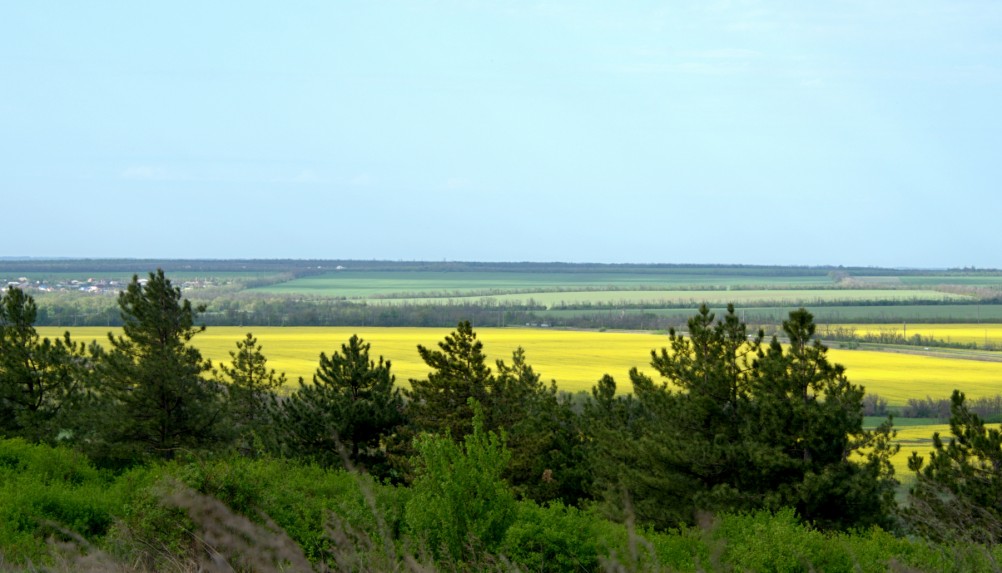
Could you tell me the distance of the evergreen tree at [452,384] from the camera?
3203 centimetres

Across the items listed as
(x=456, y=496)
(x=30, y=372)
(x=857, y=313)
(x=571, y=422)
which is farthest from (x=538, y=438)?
(x=857, y=313)

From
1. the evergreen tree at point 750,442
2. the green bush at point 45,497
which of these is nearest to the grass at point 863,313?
the evergreen tree at point 750,442

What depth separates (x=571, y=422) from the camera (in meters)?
33.6

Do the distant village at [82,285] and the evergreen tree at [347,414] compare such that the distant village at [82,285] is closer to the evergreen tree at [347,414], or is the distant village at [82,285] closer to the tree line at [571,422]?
the tree line at [571,422]

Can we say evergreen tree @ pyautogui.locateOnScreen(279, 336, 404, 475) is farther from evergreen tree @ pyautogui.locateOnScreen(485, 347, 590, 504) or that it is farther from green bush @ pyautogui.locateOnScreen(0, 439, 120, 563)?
green bush @ pyautogui.locateOnScreen(0, 439, 120, 563)

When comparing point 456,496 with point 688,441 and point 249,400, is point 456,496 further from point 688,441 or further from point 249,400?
point 249,400

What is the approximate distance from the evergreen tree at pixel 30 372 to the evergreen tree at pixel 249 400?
504 centimetres

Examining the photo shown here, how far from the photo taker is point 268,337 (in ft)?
318

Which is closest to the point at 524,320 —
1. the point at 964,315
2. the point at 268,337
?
the point at 268,337

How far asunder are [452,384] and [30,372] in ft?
43.5

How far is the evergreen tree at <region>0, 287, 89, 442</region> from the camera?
33.7m

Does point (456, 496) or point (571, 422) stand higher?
point (456, 496)

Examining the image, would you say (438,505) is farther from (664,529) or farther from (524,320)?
(524,320)

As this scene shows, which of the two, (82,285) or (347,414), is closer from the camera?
(347,414)
